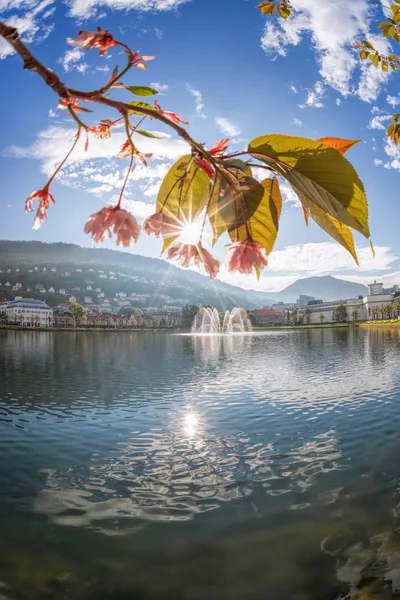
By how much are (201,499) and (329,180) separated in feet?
18.1

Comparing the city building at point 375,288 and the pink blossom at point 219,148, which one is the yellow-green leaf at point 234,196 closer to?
the pink blossom at point 219,148

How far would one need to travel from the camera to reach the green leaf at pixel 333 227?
50 cm

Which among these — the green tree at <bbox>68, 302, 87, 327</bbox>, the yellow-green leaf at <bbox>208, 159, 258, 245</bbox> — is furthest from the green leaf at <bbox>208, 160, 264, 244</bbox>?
the green tree at <bbox>68, 302, 87, 327</bbox>

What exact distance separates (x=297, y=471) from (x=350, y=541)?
179cm

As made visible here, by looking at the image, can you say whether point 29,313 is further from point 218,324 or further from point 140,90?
point 140,90

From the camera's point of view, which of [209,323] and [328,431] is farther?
[209,323]

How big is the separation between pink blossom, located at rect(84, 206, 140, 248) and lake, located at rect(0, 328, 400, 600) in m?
3.94

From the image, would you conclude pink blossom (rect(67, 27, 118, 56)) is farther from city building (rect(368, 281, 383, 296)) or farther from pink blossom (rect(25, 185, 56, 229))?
city building (rect(368, 281, 383, 296))

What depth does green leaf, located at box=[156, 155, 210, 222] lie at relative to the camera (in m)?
0.61

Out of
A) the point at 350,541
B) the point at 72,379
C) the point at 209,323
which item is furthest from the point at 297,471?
the point at 209,323

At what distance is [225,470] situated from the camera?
237 inches

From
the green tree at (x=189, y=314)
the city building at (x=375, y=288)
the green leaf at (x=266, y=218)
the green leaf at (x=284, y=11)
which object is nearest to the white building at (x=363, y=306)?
the city building at (x=375, y=288)

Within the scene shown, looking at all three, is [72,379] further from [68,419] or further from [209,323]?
[209,323]

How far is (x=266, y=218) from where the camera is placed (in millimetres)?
594
